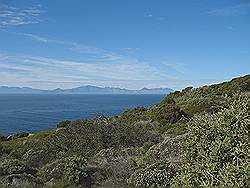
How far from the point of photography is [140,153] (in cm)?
1569

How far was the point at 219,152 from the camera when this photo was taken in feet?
29.6

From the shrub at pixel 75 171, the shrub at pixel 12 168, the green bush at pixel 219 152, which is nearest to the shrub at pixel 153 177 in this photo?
the green bush at pixel 219 152

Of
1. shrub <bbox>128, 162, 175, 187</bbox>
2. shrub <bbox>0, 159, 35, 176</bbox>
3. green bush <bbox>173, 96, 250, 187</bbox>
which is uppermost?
green bush <bbox>173, 96, 250, 187</bbox>

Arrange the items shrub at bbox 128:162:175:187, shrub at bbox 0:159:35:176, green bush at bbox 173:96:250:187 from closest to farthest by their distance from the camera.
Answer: green bush at bbox 173:96:250:187, shrub at bbox 128:162:175:187, shrub at bbox 0:159:35:176

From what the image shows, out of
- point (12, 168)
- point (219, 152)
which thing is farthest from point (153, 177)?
point (12, 168)

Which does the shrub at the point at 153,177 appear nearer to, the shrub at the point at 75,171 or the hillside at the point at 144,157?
the hillside at the point at 144,157

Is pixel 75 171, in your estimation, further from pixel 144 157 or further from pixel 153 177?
pixel 153 177

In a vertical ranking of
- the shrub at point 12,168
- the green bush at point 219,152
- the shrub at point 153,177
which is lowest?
the shrub at point 12,168

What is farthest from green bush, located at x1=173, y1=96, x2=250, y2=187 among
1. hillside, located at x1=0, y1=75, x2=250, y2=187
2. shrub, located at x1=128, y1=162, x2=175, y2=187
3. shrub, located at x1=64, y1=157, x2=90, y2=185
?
shrub, located at x1=64, y1=157, x2=90, y2=185

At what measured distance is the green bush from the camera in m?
8.46

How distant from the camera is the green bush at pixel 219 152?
8.46m

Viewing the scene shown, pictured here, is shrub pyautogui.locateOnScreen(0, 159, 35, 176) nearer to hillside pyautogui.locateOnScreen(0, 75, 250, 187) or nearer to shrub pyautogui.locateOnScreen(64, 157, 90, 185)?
hillside pyautogui.locateOnScreen(0, 75, 250, 187)

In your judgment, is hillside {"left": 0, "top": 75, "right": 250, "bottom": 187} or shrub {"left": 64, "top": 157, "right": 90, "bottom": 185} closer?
hillside {"left": 0, "top": 75, "right": 250, "bottom": 187}

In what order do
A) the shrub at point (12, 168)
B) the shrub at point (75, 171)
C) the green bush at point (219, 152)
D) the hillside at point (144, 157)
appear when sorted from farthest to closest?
1. the shrub at point (12, 168)
2. the shrub at point (75, 171)
3. the hillside at point (144, 157)
4. the green bush at point (219, 152)
